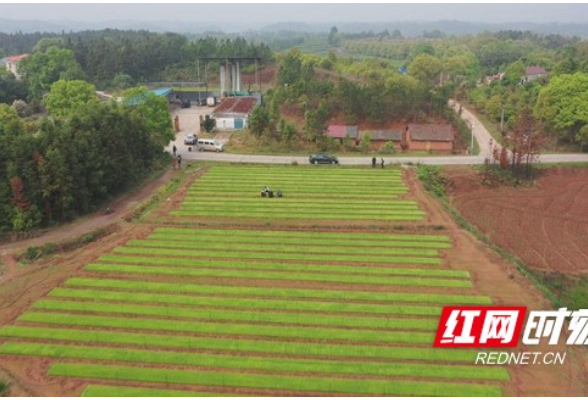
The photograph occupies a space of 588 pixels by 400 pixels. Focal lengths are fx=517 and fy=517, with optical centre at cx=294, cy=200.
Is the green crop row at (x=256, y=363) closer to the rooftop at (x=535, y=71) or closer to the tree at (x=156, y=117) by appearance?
the tree at (x=156, y=117)

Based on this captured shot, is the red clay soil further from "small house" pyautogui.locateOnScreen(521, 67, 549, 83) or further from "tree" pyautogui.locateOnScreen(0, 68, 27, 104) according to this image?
"tree" pyautogui.locateOnScreen(0, 68, 27, 104)

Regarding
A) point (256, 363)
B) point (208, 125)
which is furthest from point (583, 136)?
point (256, 363)

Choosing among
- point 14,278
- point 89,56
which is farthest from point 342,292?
point 89,56

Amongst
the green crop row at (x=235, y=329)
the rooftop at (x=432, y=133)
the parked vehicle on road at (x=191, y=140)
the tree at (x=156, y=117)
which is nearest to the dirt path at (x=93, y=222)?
the tree at (x=156, y=117)

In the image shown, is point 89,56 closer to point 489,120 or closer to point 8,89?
point 8,89

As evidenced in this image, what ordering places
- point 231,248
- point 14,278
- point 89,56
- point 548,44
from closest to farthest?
point 14,278
point 231,248
point 89,56
point 548,44

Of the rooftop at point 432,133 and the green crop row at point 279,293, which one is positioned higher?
the rooftop at point 432,133

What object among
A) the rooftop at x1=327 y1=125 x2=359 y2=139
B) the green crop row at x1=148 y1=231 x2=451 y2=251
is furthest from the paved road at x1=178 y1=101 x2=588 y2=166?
the green crop row at x1=148 y1=231 x2=451 y2=251
